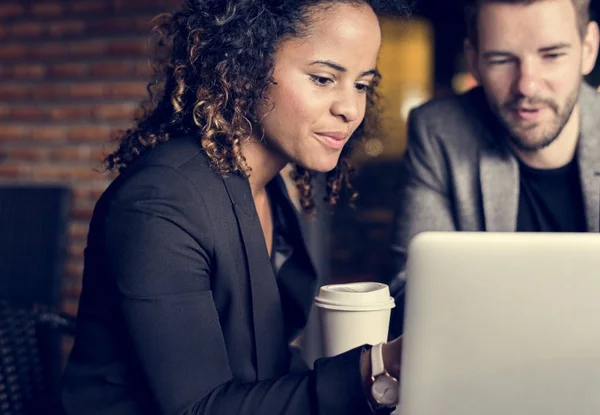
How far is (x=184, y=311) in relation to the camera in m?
1.31

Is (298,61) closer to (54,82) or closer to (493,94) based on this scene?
(493,94)

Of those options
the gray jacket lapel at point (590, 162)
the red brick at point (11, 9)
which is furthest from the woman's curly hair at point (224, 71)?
the red brick at point (11, 9)

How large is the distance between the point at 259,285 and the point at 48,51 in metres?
2.77

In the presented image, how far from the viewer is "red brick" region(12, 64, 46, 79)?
3.86 m

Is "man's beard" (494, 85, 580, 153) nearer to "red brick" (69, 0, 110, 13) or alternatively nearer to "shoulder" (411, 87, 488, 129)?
"shoulder" (411, 87, 488, 129)

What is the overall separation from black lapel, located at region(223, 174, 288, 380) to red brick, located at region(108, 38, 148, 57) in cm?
228

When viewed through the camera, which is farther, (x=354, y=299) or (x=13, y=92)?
(x=13, y=92)

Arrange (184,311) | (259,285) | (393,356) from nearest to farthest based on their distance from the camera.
A: (393,356) → (184,311) → (259,285)

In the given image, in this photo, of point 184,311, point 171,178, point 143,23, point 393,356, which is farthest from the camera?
point 143,23

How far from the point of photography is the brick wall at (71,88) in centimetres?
371

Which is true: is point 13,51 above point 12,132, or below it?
above

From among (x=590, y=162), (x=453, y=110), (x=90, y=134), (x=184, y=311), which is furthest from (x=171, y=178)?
(x=90, y=134)

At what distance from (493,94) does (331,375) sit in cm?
122

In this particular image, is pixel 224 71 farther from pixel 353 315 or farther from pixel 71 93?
pixel 71 93
